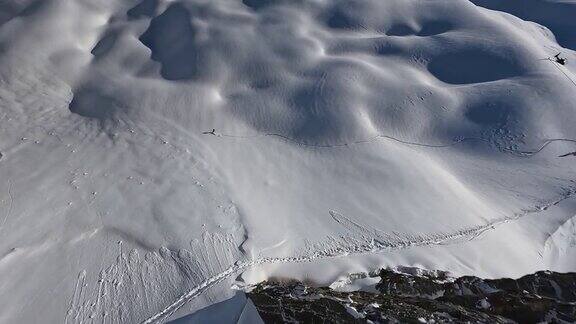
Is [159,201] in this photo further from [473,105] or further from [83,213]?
[473,105]

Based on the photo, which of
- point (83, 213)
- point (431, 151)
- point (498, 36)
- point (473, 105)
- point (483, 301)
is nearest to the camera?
point (483, 301)

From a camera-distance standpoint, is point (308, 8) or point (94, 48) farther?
point (308, 8)

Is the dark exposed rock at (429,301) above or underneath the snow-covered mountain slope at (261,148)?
above

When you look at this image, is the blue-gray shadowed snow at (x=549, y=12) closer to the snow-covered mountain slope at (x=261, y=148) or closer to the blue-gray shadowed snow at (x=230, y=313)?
the snow-covered mountain slope at (x=261, y=148)

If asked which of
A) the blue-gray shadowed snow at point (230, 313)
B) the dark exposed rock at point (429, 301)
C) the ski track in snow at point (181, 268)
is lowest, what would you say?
the ski track in snow at point (181, 268)

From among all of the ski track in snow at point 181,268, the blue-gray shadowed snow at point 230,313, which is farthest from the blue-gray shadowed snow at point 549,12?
the blue-gray shadowed snow at point 230,313

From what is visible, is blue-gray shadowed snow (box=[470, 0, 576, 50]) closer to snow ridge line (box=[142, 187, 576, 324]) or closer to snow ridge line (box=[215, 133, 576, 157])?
snow ridge line (box=[215, 133, 576, 157])

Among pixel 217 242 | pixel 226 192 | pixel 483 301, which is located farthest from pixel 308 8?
pixel 483 301

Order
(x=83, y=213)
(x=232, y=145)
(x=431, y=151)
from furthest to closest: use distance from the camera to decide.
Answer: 1. (x=431, y=151)
2. (x=232, y=145)
3. (x=83, y=213)
